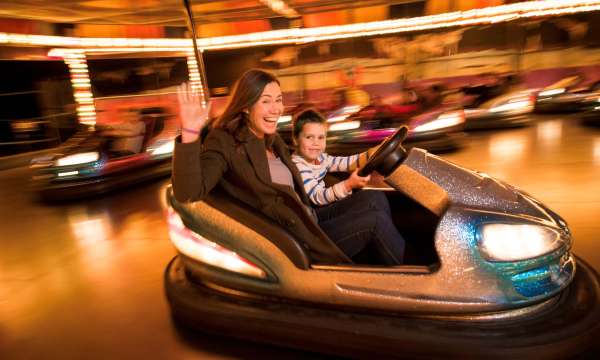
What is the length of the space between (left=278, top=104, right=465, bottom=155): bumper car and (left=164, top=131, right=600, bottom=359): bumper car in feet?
10.8

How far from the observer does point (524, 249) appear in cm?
123

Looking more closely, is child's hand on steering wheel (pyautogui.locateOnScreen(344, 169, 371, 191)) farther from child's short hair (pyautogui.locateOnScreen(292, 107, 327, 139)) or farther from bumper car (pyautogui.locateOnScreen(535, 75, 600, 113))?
bumper car (pyautogui.locateOnScreen(535, 75, 600, 113))

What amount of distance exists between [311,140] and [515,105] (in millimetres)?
5062

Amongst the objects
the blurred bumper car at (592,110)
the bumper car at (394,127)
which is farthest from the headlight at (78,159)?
the blurred bumper car at (592,110)

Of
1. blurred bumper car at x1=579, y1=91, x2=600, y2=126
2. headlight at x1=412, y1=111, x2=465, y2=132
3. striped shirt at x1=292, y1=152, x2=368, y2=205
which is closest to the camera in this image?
striped shirt at x1=292, y1=152, x2=368, y2=205

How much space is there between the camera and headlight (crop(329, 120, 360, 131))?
16.4 feet

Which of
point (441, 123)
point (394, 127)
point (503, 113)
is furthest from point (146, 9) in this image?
point (503, 113)

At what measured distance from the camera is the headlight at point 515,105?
5.85 m

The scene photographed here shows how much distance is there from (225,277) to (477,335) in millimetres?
825

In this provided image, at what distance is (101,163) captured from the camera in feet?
14.0

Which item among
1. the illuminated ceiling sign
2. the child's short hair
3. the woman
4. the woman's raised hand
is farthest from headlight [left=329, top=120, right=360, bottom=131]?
the illuminated ceiling sign

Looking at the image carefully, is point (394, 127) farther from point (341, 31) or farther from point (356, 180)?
point (341, 31)

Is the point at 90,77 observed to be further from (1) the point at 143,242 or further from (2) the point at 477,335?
(2) the point at 477,335

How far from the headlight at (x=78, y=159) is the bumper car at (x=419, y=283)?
10.2ft
